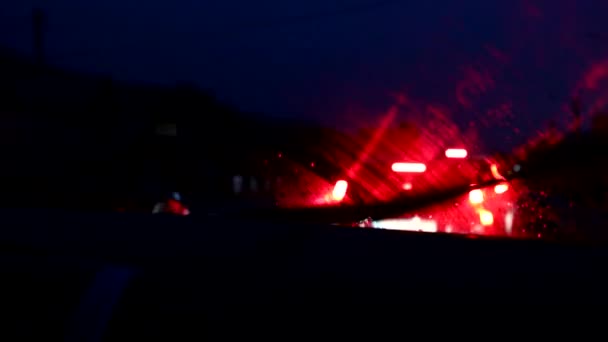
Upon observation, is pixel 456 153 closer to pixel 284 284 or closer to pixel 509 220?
pixel 509 220

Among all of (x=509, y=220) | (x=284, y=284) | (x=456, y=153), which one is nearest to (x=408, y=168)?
(x=456, y=153)

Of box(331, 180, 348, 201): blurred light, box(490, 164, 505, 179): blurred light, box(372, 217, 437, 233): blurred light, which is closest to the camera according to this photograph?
box(372, 217, 437, 233): blurred light

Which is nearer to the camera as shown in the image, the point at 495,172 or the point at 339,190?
the point at 339,190

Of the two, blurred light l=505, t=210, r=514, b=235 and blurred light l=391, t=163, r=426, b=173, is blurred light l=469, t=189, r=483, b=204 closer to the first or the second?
blurred light l=505, t=210, r=514, b=235

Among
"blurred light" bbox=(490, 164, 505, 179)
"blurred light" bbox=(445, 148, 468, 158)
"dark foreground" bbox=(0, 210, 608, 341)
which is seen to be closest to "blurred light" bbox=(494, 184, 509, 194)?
"blurred light" bbox=(490, 164, 505, 179)

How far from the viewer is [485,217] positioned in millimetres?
5863

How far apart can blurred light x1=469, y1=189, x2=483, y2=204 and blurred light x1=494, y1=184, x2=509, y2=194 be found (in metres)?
0.15

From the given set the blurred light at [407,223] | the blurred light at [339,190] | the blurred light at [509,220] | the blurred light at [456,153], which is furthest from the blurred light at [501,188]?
the blurred light at [456,153]

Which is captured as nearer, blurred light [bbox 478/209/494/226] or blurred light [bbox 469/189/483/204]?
blurred light [bbox 469/189/483/204]

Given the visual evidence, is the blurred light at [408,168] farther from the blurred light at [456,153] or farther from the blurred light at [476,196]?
the blurred light at [476,196]

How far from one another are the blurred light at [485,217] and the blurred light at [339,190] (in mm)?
1099

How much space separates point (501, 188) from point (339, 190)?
1300 millimetres

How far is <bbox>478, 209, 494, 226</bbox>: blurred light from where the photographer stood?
19.1 ft

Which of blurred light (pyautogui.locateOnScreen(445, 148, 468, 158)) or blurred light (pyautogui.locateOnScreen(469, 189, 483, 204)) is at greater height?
blurred light (pyautogui.locateOnScreen(445, 148, 468, 158))
